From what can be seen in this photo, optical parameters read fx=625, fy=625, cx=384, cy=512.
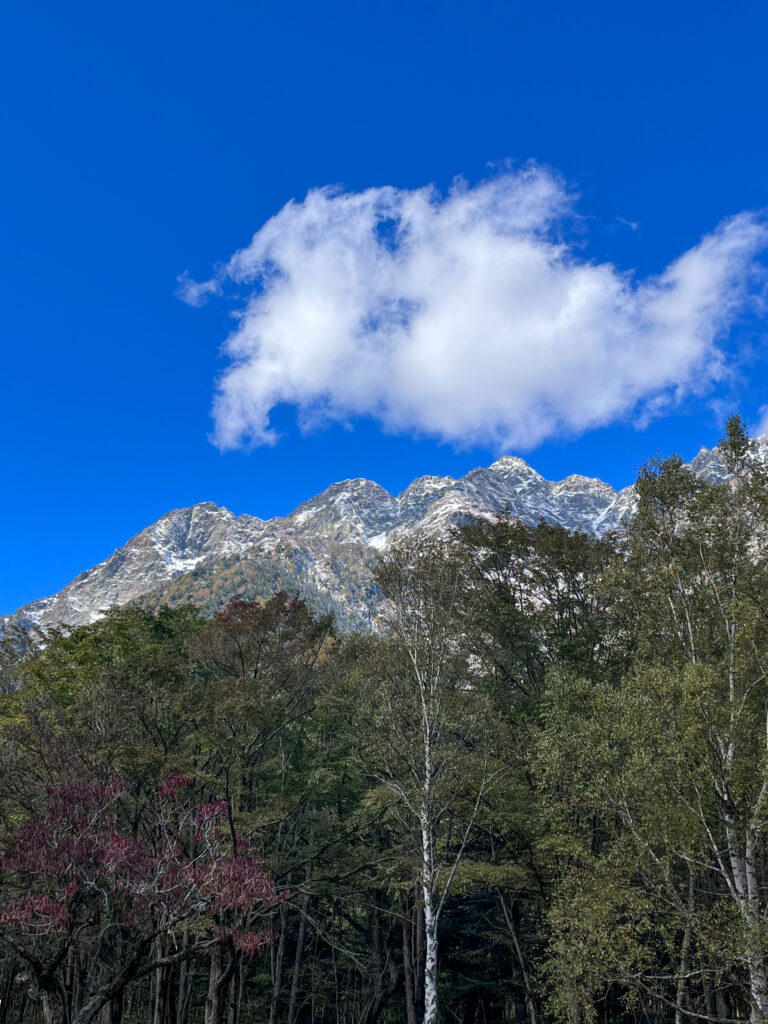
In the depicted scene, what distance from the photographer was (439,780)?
69.8ft

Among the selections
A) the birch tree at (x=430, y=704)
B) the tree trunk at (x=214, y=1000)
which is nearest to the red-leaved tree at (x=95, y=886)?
the tree trunk at (x=214, y=1000)

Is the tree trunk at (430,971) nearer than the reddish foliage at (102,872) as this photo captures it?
No

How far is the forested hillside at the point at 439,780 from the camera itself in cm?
1511

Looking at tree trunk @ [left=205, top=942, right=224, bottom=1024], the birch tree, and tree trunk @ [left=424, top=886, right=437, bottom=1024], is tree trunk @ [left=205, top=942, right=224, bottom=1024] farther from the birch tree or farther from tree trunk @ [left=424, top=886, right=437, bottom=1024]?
the birch tree

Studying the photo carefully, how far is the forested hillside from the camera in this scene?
15.1 m

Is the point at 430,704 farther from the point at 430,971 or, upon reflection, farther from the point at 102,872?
the point at 102,872

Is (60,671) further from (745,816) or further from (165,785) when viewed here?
(745,816)

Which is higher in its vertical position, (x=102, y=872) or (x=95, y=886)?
(x=95, y=886)

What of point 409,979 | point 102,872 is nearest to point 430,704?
point 102,872

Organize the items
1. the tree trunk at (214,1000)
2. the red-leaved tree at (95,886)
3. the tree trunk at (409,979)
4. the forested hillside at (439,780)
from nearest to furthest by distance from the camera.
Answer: the red-leaved tree at (95,886) < the forested hillside at (439,780) < the tree trunk at (214,1000) < the tree trunk at (409,979)

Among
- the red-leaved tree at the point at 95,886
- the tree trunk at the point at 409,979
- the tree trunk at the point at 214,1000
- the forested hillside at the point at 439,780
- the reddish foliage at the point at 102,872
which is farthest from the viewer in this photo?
the tree trunk at the point at 409,979

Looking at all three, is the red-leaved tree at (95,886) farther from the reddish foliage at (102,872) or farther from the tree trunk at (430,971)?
the tree trunk at (430,971)

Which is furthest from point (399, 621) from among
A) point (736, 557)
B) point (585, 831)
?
point (736, 557)

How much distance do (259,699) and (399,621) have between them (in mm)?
5840
